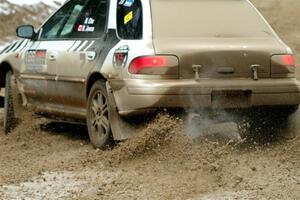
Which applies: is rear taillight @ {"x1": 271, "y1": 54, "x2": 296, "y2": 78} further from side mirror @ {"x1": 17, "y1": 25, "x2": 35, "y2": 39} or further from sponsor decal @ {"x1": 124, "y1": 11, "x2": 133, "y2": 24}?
side mirror @ {"x1": 17, "y1": 25, "x2": 35, "y2": 39}

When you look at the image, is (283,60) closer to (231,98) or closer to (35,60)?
(231,98)

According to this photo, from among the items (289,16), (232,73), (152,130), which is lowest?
(289,16)

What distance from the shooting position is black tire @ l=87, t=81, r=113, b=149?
24.1ft

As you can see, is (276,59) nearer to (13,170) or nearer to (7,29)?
(13,170)

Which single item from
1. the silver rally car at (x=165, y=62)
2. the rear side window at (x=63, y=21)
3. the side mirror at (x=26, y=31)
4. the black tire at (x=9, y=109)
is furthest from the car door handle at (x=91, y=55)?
the black tire at (x=9, y=109)

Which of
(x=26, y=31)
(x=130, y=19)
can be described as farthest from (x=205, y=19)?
(x=26, y=31)

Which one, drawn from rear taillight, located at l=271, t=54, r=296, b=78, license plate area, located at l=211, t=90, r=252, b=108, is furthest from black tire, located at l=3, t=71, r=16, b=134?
rear taillight, located at l=271, t=54, r=296, b=78

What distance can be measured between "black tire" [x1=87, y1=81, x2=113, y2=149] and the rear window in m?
0.92

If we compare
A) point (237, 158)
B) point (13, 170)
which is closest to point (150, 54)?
point (237, 158)

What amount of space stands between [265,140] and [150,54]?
1.61 meters

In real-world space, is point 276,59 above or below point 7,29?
above

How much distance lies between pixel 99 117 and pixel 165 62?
1.14 meters

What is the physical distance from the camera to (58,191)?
19.7 feet

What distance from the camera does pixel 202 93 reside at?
22.1ft
